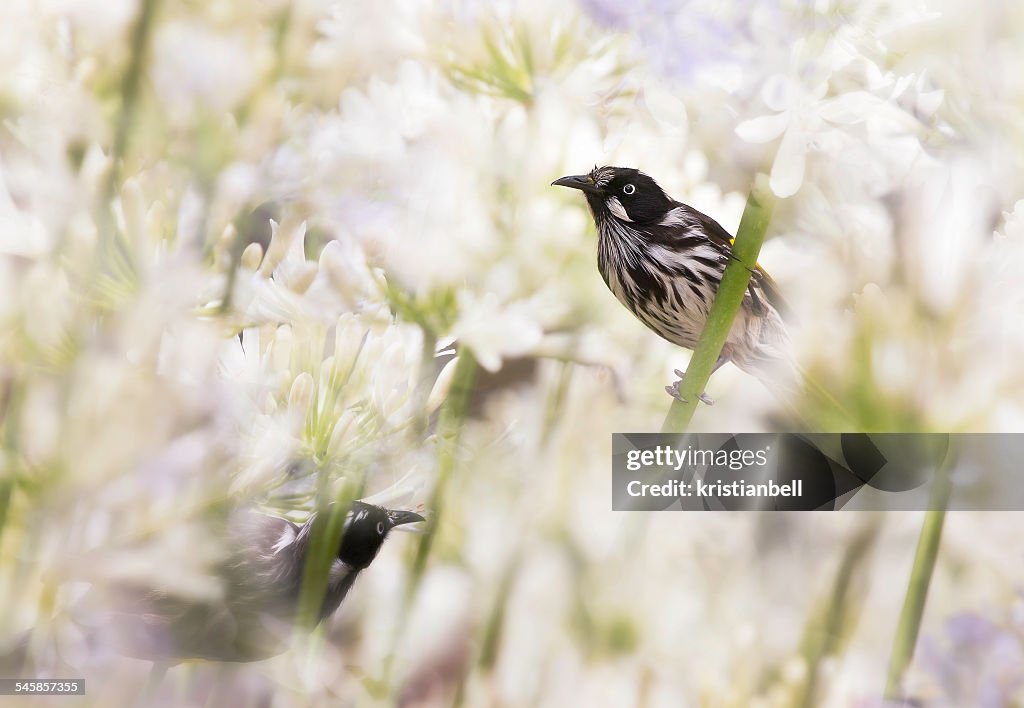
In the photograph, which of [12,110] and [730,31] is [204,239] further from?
[730,31]

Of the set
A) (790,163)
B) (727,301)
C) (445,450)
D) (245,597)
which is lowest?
(245,597)

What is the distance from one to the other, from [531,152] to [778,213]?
18cm

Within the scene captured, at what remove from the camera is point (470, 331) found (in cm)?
54

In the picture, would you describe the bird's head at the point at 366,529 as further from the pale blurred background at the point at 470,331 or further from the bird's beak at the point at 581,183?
the bird's beak at the point at 581,183

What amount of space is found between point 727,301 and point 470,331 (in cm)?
18

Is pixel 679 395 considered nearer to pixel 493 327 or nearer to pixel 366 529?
pixel 493 327

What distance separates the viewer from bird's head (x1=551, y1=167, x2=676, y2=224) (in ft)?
1.73

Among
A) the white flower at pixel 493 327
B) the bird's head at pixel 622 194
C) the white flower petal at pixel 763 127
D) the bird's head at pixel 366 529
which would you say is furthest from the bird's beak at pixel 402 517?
the white flower petal at pixel 763 127

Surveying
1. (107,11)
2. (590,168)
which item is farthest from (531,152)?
(107,11)

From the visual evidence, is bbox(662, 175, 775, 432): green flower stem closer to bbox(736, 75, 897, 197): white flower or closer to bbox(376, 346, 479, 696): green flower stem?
bbox(736, 75, 897, 197): white flower

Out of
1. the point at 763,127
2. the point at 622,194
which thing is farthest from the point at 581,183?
the point at 763,127

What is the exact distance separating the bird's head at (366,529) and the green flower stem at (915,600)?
1.17ft

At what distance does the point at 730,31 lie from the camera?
1.73ft

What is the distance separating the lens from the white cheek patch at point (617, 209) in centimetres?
53
